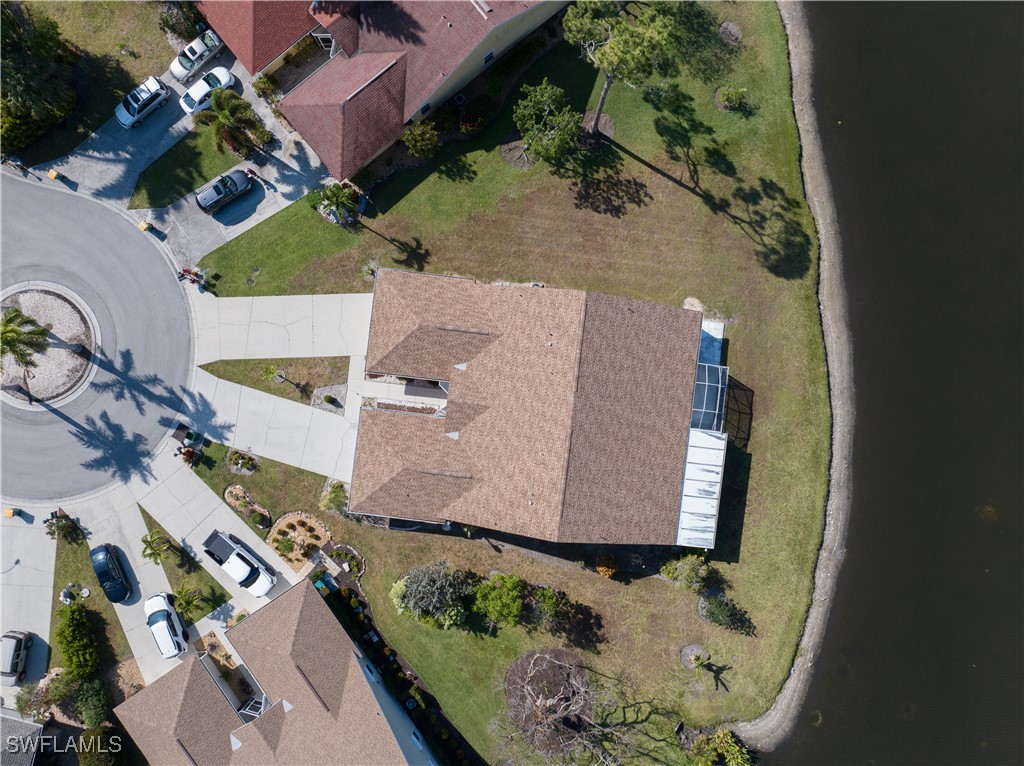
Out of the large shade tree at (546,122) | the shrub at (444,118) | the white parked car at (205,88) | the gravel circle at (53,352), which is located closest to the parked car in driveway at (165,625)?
the gravel circle at (53,352)

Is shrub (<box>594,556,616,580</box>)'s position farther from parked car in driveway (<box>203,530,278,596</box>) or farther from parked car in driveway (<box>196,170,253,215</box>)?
parked car in driveway (<box>196,170,253,215</box>)

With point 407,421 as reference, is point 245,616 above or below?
below


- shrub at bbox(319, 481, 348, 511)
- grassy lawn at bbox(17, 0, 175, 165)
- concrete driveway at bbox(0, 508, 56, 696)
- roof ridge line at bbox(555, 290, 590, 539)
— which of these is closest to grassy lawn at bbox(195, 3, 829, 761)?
shrub at bbox(319, 481, 348, 511)

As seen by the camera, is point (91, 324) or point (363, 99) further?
point (91, 324)

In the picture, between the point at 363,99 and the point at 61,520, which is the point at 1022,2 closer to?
the point at 363,99

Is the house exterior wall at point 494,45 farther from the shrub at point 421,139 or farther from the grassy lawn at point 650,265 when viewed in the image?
the grassy lawn at point 650,265

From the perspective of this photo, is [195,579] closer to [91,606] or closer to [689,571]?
[91,606]

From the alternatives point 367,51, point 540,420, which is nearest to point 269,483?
point 540,420

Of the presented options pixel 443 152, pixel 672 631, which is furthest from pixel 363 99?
pixel 672 631
